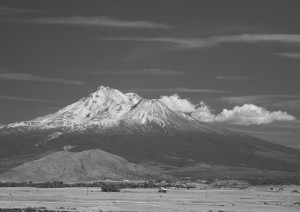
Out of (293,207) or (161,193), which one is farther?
(161,193)

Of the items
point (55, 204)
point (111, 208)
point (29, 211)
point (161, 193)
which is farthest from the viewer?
point (161, 193)

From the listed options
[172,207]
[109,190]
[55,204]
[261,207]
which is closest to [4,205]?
[55,204]

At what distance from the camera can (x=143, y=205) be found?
430 feet

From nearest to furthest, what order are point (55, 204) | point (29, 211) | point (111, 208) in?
point (29, 211)
point (111, 208)
point (55, 204)

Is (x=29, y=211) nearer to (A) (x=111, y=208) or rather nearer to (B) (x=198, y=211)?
(A) (x=111, y=208)

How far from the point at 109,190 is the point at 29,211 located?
7761cm

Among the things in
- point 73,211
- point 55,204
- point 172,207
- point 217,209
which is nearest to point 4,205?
point 55,204

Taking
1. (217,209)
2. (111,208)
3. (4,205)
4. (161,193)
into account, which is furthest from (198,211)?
(161,193)

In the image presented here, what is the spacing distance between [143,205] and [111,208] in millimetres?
11717

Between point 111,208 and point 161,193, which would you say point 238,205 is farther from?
point 161,193

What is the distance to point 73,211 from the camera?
4407 inches

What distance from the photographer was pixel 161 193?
599ft

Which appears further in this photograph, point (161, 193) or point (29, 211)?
point (161, 193)

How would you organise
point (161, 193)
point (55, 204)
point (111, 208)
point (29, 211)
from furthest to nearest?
point (161, 193) < point (55, 204) < point (111, 208) < point (29, 211)
